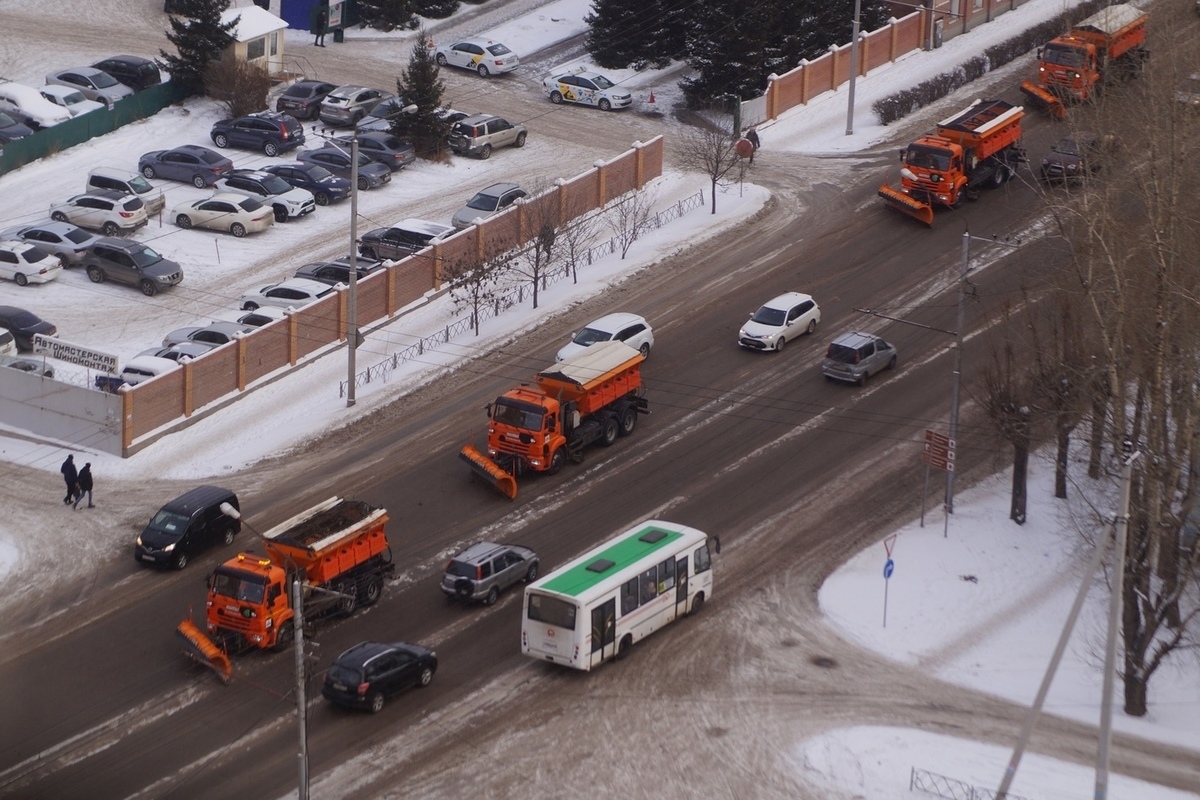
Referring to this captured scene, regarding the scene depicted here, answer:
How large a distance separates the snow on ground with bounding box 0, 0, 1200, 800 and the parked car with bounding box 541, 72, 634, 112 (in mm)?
8256

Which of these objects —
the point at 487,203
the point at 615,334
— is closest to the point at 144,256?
the point at 487,203

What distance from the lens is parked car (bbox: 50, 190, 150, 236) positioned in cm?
5600

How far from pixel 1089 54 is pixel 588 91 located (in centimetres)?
1968

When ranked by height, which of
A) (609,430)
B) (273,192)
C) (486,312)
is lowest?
(486,312)

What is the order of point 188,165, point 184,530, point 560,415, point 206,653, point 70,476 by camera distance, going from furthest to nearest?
1. point 188,165
2. point 70,476
3. point 560,415
4. point 184,530
5. point 206,653

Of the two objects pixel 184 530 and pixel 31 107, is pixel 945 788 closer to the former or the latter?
pixel 184 530

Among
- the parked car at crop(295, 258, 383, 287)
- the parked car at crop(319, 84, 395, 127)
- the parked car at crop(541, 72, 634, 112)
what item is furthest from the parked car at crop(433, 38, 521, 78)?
the parked car at crop(295, 258, 383, 287)

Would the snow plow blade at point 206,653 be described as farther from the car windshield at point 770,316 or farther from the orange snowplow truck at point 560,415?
the car windshield at point 770,316

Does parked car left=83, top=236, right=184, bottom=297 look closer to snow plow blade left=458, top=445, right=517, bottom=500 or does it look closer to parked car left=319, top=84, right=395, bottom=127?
parked car left=319, top=84, right=395, bottom=127

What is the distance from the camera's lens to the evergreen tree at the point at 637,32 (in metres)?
70.6

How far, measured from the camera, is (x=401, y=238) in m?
53.4

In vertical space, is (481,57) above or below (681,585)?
above

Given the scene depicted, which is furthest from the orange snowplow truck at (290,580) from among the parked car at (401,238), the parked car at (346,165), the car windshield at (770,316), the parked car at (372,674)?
the parked car at (346,165)

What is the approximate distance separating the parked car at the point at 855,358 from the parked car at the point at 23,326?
74.7ft
